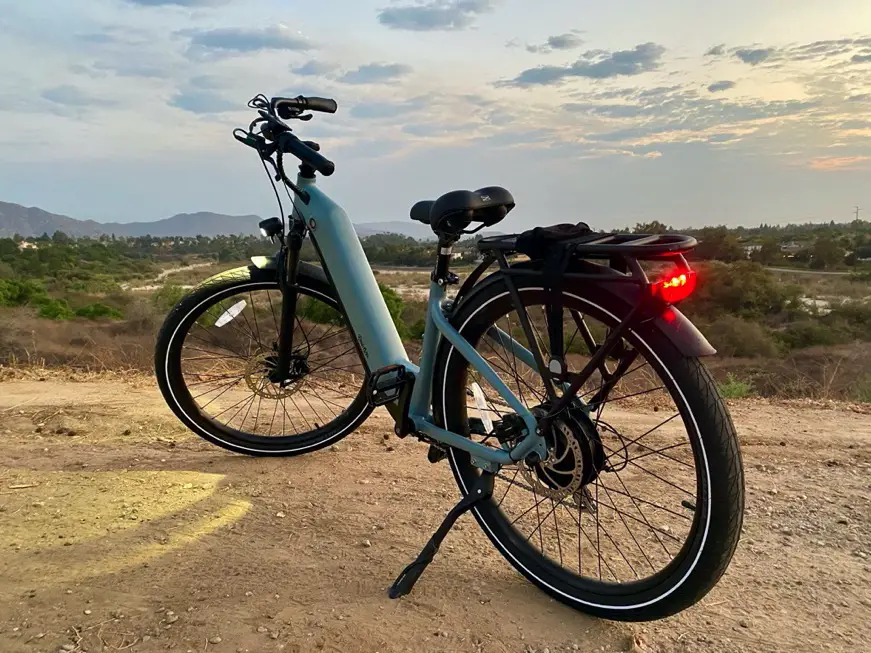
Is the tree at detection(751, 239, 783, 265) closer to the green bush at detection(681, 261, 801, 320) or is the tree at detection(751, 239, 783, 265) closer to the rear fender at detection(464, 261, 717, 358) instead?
the green bush at detection(681, 261, 801, 320)

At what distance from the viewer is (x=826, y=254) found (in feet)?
96.7

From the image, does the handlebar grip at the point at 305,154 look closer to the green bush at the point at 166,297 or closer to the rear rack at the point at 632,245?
the rear rack at the point at 632,245

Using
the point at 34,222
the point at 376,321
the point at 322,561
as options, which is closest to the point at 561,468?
the point at 322,561

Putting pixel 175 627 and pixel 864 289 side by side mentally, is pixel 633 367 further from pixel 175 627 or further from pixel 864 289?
pixel 864 289

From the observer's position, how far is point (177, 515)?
9.67 feet

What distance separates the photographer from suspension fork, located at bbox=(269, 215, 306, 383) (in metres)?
3.39

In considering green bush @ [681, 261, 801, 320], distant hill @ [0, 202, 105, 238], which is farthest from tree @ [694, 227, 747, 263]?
distant hill @ [0, 202, 105, 238]

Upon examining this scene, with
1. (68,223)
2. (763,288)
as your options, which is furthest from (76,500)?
(68,223)

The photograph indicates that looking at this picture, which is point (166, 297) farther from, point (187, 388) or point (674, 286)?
point (674, 286)

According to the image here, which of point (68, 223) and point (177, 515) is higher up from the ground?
point (68, 223)

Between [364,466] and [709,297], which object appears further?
[709,297]

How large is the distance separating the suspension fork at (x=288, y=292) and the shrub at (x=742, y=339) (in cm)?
1565

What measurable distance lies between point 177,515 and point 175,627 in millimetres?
877

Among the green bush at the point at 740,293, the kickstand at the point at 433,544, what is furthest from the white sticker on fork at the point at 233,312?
the green bush at the point at 740,293
